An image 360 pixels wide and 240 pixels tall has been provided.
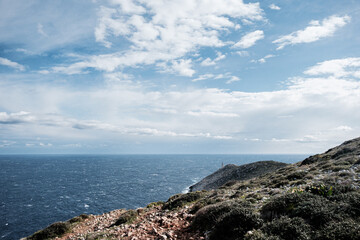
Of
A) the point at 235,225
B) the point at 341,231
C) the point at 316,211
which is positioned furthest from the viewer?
the point at 235,225

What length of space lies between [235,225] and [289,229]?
2445mm

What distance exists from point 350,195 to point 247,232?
17.9 ft

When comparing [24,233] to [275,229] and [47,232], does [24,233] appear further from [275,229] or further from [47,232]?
[275,229]

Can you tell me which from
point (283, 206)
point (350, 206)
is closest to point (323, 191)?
point (350, 206)

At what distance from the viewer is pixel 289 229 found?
8078 millimetres

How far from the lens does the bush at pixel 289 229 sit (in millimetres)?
7724

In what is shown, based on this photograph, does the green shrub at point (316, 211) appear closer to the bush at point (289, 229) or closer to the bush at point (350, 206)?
the bush at point (350, 206)

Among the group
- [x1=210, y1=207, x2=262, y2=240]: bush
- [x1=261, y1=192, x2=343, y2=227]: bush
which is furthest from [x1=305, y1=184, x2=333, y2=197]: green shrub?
[x1=210, y1=207, x2=262, y2=240]: bush

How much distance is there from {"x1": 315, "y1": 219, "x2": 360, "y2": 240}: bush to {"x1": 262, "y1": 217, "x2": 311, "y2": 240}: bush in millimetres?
471

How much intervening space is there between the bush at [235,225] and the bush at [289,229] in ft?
2.92

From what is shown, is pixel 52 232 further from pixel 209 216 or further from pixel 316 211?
pixel 316 211

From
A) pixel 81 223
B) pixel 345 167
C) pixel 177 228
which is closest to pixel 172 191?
pixel 81 223

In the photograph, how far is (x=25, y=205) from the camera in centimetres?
5912

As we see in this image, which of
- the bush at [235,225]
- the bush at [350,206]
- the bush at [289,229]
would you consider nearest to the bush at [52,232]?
the bush at [235,225]
